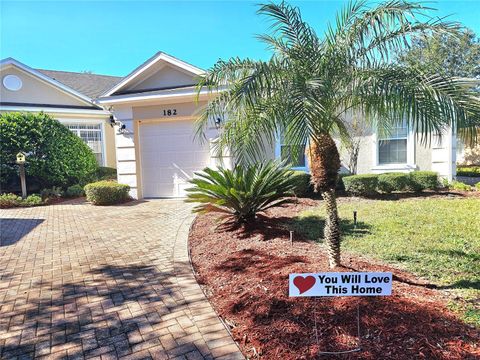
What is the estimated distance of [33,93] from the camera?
16.6 metres

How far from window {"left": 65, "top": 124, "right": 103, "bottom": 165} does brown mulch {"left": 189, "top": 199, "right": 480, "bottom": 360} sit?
14.6 meters

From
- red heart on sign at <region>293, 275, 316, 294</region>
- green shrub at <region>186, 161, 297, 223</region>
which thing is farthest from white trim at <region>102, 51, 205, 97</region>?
red heart on sign at <region>293, 275, 316, 294</region>

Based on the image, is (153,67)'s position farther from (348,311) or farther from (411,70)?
(348,311)

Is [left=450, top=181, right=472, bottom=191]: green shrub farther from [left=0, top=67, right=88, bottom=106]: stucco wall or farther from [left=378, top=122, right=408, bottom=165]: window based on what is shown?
[left=0, top=67, right=88, bottom=106]: stucco wall

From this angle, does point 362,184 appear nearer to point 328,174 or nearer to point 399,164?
point 399,164

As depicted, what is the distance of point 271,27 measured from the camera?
14.0 feet

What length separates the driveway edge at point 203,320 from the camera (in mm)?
2914

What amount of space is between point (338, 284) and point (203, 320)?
1524 millimetres

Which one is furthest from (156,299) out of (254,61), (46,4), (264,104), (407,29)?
(46,4)

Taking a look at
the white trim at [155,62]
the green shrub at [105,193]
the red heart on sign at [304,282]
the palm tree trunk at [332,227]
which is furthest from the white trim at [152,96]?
the red heart on sign at [304,282]

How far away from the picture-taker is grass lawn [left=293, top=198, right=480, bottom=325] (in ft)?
13.9

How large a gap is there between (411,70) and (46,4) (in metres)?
10.0

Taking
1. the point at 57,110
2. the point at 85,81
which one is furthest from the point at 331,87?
the point at 85,81

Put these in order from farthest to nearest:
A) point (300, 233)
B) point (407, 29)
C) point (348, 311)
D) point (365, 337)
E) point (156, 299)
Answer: point (300, 233) < point (156, 299) < point (407, 29) < point (348, 311) < point (365, 337)
